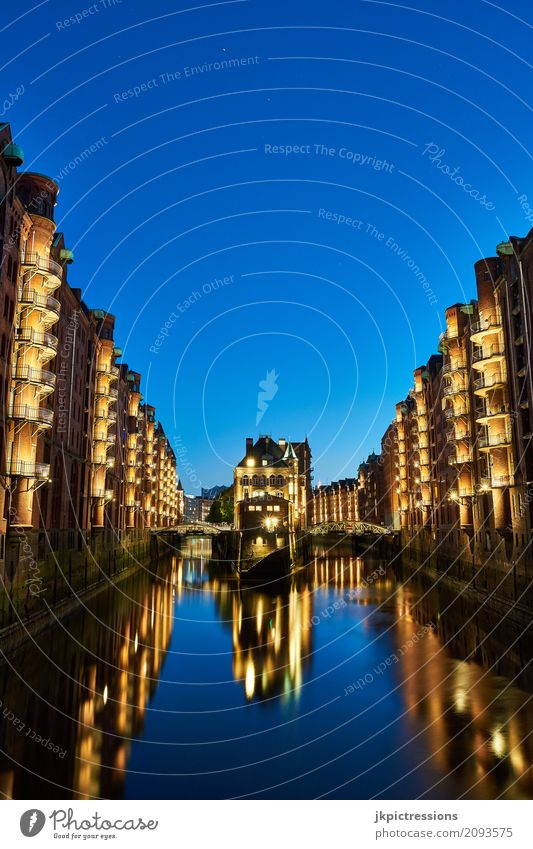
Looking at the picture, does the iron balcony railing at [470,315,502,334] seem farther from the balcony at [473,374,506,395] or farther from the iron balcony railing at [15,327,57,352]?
the iron balcony railing at [15,327,57,352]

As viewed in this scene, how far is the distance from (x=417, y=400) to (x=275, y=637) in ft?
167

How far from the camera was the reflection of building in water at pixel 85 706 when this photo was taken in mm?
15570

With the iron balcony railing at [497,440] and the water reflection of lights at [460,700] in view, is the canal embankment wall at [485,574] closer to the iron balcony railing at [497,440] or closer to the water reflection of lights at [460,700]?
the iron balcony railing at [497,440]

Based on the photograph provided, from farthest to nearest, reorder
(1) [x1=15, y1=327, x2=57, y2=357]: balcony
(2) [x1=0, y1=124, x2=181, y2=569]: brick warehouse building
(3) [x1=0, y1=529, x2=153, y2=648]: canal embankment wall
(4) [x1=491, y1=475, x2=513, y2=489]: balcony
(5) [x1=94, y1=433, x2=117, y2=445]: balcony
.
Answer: (5) [x1=94, y1=433, x2=117, y2=445]: balcony
(4) [x1=491, y1=475, x2=513, y2=489]: balcony
(1) [x1=15, y1=327, x2=57, y2=357]: balcony
(2) [x1=0, y1=124, x2=181, y2=569]: brick warehouse building
(3) [x1=0, y1=529, x2=153, y2=648]: canal embankment wall

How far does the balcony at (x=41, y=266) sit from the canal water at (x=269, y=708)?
20.3 metres

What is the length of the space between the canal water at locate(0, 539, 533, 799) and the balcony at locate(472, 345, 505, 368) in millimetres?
18130

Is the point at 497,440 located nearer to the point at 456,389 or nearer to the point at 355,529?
the point at 456,389

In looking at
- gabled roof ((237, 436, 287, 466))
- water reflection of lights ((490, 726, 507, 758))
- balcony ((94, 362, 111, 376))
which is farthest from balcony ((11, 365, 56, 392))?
gabled roof ((237, 436, 287, 466))

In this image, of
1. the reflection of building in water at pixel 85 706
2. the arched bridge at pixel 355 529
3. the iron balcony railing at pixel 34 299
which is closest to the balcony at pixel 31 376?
the iron balcony railing at pixel 34 299

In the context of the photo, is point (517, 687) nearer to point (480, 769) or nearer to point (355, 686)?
point (355, 686)

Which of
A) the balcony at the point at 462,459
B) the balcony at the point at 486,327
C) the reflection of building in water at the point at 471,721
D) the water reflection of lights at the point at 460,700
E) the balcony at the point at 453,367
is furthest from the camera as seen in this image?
the balcony at the point at 453,367

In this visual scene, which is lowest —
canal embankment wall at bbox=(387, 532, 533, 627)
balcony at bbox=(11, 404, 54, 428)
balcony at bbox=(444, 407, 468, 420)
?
canal embankment wall at bbox=(387, 532, 533, 627)

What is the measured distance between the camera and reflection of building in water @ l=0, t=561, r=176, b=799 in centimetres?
1557

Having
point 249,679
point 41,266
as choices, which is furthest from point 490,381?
point 41,266
